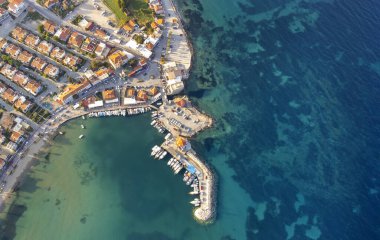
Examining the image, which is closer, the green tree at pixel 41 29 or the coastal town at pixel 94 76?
the coastal town at pixel 94 76

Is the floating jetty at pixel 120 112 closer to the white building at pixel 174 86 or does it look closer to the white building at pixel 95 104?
the white building at pixel 95 104

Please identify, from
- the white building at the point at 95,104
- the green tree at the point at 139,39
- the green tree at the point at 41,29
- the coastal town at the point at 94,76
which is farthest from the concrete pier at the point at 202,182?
the green tree at the point at 41,29

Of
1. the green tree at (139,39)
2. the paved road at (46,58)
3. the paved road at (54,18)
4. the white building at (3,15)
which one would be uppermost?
the green tree at (139,39)

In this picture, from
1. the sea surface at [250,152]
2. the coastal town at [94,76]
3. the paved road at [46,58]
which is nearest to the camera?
the sea surface at [250,152]

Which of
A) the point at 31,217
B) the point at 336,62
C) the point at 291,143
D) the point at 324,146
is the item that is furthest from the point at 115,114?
the point at 336,62

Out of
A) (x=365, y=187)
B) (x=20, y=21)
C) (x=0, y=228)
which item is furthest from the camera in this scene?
(x=20, y=21)

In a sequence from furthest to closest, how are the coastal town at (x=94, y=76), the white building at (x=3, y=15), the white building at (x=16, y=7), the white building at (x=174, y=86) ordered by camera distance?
the white building at (x=16, y=7) < the white building at (x=3, y=15) < the white building at (x=174, y=86) < the coastal town at (x=94, y=76)

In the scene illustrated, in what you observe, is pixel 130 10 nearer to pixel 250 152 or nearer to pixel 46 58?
pixel 46 58

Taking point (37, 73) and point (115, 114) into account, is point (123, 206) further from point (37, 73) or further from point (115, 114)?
point (37, 73)
